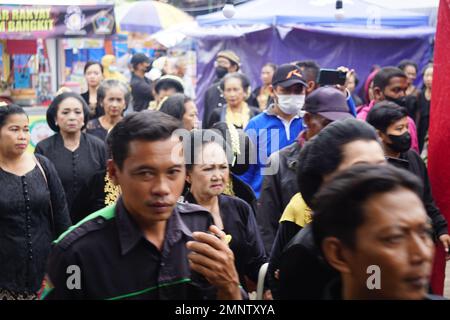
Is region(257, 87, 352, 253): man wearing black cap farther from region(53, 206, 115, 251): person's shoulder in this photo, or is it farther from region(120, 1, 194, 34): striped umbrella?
region(120, 1, 194, 34): striped umbrella

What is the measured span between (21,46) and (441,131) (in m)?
6.99

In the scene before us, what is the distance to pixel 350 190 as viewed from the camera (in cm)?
227

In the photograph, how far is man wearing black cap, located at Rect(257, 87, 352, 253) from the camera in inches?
191

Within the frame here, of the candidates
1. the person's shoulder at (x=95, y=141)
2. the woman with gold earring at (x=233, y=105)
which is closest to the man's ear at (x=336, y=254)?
the person's shoulder at (x=95, y=141)

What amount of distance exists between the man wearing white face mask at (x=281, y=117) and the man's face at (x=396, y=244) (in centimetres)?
398

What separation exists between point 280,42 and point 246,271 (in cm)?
1188

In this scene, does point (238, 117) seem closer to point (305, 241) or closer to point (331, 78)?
point (331, 78)

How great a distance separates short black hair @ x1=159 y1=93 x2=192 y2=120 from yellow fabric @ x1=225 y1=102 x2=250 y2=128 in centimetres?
191

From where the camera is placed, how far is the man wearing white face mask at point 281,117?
6441 millimetres

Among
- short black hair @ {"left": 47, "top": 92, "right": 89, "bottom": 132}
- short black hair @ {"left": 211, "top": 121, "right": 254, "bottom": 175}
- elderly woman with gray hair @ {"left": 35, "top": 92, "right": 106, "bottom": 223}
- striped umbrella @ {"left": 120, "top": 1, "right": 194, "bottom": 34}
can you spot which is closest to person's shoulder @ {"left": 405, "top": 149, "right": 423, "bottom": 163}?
short black hair @ {"left": 211, "top": 121, "right": 254, "bottom": 175}

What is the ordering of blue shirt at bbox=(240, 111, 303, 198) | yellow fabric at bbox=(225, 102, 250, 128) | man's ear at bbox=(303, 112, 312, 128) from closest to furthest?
man's ear at bbox=(303, 112, 312, 128) → blue shirt at bbox=(240, 111, 303, 198) → yellow fabric at bbox=(225, 102, 250, 128)

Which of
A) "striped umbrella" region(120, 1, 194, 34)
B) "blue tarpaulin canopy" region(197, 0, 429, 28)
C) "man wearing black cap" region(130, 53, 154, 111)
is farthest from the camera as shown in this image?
"striped umbrella" region(120, 1, 194, 34)

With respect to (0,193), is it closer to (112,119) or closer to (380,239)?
(112,119)
